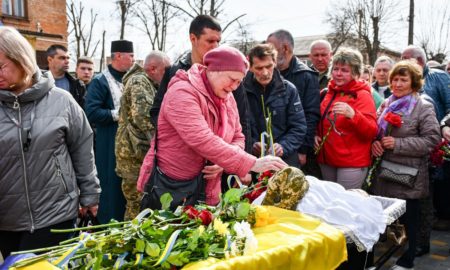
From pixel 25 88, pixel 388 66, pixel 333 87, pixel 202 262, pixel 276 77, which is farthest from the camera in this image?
pixel 388 66

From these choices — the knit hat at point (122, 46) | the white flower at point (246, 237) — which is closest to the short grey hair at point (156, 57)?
the knit hat at point (122, 46)

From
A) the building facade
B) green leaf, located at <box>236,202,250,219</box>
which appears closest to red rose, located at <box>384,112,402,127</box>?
green leaf, located at <box>236,202,250,219</box>

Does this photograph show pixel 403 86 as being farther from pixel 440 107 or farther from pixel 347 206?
pixel 347 206

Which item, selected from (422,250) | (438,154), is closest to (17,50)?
(438,154)

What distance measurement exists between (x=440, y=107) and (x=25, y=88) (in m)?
4.46

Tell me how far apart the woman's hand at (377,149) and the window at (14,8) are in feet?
60.5

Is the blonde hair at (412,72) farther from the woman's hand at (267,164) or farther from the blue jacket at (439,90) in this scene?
the woman's hand at (267,164)

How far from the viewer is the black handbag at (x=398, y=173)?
12.0 feet

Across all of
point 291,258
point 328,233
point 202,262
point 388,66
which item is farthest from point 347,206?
point 388,66

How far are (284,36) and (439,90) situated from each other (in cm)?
202

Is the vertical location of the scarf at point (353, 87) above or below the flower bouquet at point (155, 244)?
above

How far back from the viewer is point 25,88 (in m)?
2.29

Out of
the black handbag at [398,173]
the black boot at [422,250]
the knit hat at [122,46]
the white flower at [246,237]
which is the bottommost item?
the black boot at [422,250]

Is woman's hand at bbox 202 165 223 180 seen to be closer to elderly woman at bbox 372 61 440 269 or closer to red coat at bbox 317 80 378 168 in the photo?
red coat at bbox 317 80 378 168
